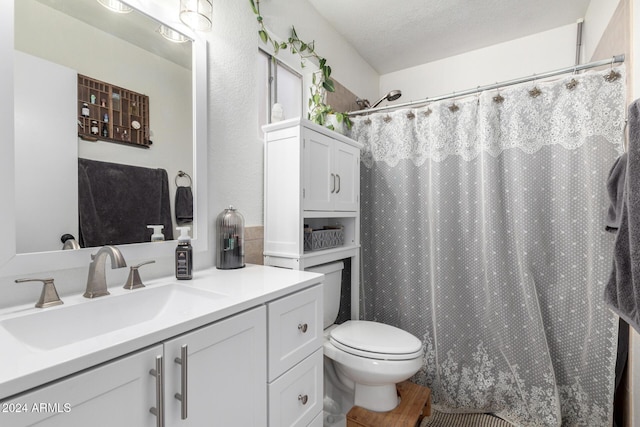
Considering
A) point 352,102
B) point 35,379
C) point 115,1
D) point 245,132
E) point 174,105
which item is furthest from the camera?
point 352,102

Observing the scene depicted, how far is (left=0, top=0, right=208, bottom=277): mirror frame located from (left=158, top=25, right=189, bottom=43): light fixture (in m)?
0.02

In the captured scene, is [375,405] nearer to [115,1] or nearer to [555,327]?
[555,327]

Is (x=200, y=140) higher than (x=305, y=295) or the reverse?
higher

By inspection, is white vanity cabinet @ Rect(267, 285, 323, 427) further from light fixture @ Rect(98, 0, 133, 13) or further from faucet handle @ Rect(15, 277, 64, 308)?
light fixture @ Rect(98, 0, 133, 13)

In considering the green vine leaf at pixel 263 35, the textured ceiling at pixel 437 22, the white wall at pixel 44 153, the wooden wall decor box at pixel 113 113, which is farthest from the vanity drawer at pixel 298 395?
the textured ceiling at pixel 437 22

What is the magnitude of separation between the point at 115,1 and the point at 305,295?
1.22 metres

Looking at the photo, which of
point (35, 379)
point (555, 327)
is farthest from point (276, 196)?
point (555, 327)

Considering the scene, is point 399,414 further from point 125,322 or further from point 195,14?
point 195,14

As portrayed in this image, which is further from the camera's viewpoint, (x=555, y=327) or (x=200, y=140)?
(x=555, y=327)

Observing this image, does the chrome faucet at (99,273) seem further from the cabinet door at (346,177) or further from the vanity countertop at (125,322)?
the cabinet door at (346,177)

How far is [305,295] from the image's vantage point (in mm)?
1106

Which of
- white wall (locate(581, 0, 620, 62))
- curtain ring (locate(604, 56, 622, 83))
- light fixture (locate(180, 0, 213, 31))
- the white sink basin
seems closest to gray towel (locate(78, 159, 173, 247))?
the white sink basin

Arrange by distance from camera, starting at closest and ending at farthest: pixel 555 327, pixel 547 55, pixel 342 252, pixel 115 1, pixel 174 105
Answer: pixel 115 1, pixel 174 105, pixel 555 327, pixel 342 252, pixel 547 55

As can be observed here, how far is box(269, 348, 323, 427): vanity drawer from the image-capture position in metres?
0.96
